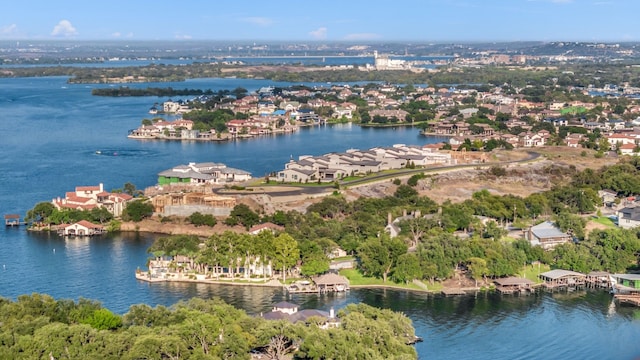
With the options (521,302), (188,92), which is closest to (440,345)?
(521,302)

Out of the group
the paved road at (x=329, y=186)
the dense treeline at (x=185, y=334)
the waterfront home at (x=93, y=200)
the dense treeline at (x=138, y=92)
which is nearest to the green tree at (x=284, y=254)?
the dense treeline at (x=185, y=334)

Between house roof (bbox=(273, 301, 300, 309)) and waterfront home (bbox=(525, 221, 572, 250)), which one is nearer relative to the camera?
house roof (bbox=(273, 301, 300, 309))

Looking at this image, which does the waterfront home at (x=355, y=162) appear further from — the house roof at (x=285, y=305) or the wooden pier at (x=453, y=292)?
the house roof at (x=285, y=305)

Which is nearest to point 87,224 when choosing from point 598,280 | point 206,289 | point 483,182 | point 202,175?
point 202,175

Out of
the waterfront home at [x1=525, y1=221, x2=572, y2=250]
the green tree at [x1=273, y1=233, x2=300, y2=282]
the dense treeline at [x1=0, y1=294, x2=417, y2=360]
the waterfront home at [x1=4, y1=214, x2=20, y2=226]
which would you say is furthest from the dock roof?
the waterfront home at [x1=4, y1=214, x2=20, y2=226]

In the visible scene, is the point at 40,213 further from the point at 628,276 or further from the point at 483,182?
the point at 628,276

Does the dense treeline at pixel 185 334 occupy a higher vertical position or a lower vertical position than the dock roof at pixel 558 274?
higher

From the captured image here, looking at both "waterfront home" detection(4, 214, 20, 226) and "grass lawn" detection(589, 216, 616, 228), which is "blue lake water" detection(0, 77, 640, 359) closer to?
"waterfront home" detection(4, 214, 20, 226)
